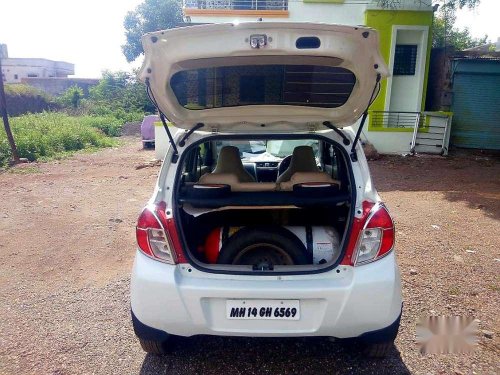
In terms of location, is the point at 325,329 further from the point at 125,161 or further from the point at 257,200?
the point at 125,161

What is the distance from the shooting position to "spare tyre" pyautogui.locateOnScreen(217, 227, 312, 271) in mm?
2465

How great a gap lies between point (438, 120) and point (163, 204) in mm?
11206

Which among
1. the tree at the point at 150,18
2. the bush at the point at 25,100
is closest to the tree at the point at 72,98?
the bush at the point at 25,100

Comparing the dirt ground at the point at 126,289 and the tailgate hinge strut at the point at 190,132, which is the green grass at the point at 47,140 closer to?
the dirt ground at the point at 126,289

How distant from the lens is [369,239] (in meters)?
2.24

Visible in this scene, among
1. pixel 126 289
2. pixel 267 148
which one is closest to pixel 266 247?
pixel 126 289

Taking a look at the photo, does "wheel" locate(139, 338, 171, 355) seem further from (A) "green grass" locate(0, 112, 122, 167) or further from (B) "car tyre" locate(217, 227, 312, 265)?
(A) "green grass" locate(0, 112, 122, 167)

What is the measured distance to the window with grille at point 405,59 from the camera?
505 inches

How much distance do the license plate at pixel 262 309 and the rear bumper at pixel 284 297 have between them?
0.03 metres

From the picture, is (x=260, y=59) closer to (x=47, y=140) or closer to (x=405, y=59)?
(x=405, y=59)

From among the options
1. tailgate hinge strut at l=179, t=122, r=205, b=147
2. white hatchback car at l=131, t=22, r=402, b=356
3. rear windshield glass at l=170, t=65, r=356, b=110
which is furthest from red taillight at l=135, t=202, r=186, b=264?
rear windshield glass at l=170, t=65, r=356, b=110

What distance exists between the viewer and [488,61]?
12.2 meters

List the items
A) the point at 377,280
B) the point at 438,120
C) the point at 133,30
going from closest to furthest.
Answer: the point at 377,280 < the point at 438,120 < the point at 133,30

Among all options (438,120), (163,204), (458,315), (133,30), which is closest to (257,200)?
(163,204)
